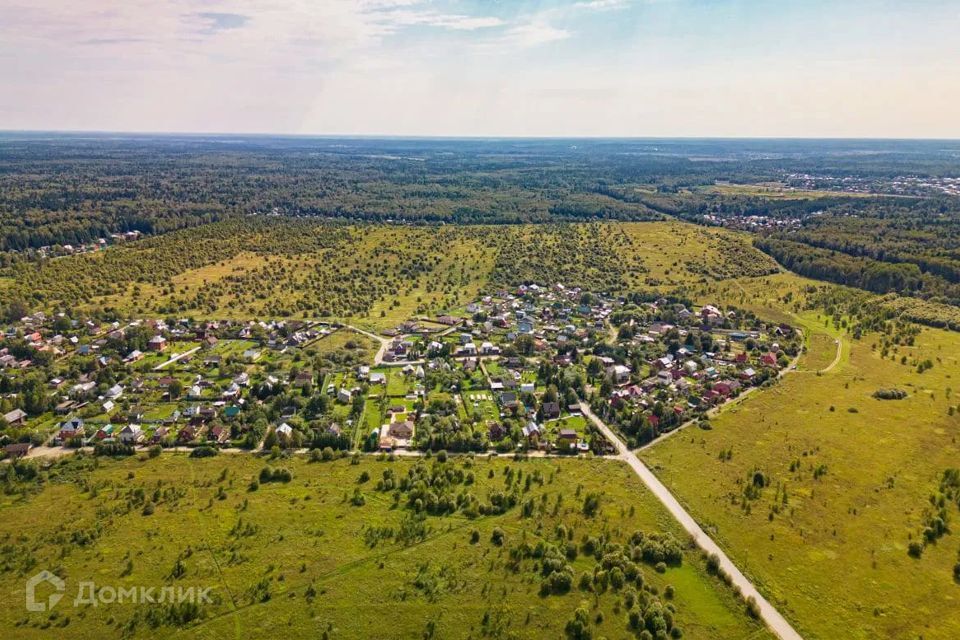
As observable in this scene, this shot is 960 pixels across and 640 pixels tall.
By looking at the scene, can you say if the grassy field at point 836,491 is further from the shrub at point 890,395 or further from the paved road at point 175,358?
the paved road at point 175,358

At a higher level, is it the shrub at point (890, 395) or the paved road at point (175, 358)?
the paved road at point (175, 358)

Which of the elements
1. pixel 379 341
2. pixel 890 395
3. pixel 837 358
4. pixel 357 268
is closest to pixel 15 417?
pixel 379 341

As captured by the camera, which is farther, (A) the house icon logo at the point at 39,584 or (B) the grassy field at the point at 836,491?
(B) the grassy field at the point at 836,491

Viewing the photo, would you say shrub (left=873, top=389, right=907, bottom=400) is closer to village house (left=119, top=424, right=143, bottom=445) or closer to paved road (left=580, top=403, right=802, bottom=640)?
paved road (left=580, top=403, right=802, bottom=640)

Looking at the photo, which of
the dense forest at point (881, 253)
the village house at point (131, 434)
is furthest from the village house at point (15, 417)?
the dense forest at point (881, 253)

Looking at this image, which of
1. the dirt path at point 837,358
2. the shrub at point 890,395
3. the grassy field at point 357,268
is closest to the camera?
the shrub at point 890,395

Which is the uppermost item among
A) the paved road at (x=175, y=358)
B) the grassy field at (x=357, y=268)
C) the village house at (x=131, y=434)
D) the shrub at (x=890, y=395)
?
the grassy field at (x=357, y=268)

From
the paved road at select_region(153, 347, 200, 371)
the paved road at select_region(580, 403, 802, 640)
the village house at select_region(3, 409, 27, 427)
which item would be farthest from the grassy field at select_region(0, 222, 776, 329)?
the paved road at select_region(580, 403, 802, 640)
